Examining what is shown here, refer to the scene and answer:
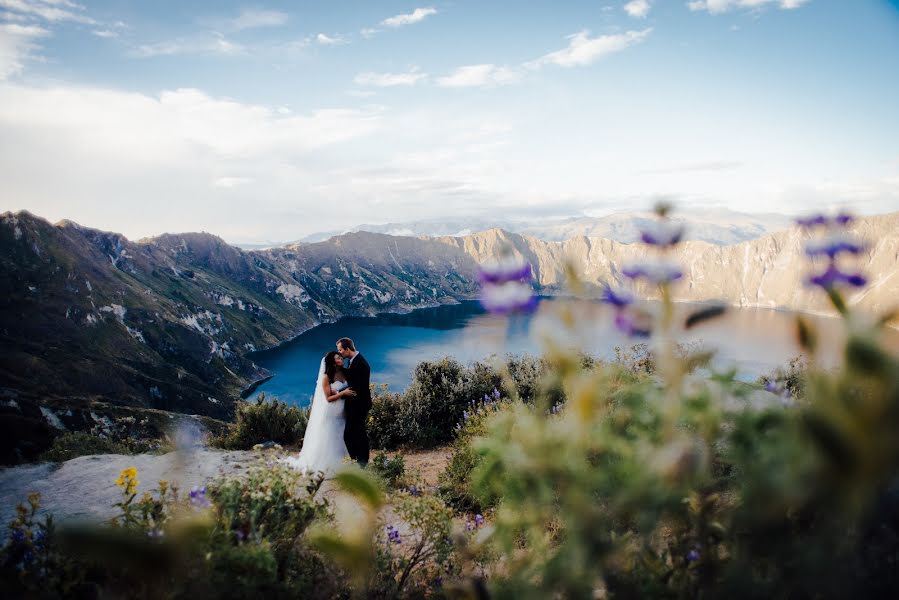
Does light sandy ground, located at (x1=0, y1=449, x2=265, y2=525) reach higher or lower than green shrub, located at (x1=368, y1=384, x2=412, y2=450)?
higher

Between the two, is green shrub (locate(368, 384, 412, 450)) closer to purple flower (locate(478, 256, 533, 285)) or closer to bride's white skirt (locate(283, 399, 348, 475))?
bride's white skirt (locate(283, 399, 348, 475))

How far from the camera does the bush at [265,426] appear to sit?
36.1ft

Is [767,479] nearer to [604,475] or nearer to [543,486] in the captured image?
[604,475]

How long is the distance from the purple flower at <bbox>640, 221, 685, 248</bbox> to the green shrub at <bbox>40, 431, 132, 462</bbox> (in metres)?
11.2

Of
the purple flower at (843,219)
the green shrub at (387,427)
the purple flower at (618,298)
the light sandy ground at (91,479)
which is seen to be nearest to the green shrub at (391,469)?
the light sandy ground at (91,479)

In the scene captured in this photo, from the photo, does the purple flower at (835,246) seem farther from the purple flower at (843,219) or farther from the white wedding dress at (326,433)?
the white wedding dress at (326,433)

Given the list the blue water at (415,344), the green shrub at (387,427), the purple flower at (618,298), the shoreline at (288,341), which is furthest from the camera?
the shoreline at (288,341)

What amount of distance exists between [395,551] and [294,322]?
16299cm

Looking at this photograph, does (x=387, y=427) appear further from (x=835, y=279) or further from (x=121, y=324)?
(x=121, y=324)

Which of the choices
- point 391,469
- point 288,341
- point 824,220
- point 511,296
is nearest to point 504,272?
point 511,296

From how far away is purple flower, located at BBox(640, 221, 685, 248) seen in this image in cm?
193

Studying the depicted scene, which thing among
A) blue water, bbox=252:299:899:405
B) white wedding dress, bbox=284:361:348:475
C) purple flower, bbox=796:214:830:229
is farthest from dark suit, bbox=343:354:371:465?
blue water, bbox=252:299:899:405

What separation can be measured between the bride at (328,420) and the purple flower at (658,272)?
690 centimetres

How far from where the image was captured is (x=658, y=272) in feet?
6.34
